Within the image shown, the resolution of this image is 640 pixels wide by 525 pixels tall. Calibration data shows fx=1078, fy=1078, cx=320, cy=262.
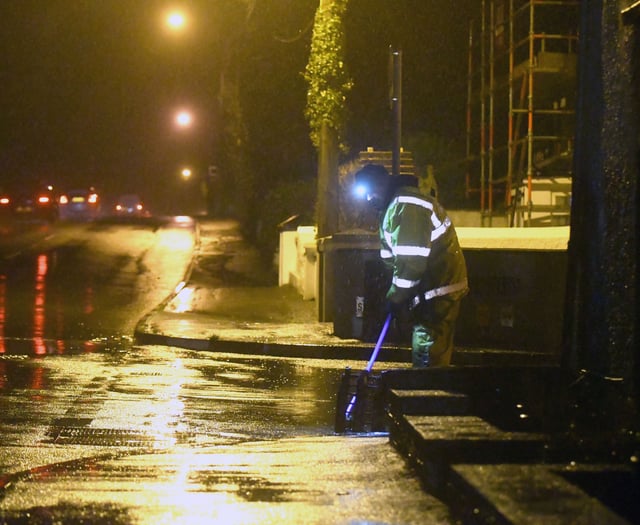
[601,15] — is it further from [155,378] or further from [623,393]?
[155,378]

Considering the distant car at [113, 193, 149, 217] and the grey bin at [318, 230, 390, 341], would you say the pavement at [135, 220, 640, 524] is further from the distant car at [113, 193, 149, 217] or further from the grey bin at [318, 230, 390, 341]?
the distant car at [113, 193, 149, 217]

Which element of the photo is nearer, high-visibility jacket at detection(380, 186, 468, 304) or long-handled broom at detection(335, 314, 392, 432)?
long-handled broom at detection(335, 314, 392, 432)

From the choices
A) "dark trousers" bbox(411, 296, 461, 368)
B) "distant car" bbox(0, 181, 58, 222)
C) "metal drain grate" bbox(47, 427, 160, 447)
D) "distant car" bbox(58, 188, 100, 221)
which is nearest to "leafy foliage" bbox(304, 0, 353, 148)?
"dark trousers" bbox(411, 296, 461, 368)

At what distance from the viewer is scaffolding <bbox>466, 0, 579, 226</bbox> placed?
66.1 feet

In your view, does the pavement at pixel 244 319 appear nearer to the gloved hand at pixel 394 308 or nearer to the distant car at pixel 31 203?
the gloved hand at pixel 394 308

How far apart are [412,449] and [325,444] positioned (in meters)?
0.97

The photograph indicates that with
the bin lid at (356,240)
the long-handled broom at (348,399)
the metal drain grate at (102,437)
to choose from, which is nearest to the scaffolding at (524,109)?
the bin lid at (356,240)

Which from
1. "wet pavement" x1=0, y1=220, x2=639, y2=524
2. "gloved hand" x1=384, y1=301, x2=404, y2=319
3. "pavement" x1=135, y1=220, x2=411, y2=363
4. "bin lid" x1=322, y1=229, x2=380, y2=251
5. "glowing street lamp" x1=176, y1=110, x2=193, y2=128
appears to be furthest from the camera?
"glowing street lamp" x1=176, y1=110, x2=193, y2=128

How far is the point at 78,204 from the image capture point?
47188 mm

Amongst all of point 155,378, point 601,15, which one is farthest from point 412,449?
point 155,378

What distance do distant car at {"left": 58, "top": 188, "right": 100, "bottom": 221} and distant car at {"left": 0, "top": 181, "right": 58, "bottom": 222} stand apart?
4.56m

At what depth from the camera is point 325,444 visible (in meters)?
6.80

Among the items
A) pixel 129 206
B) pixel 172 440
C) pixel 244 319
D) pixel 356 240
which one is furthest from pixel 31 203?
pixel 172 440

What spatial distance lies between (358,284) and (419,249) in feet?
20.0
